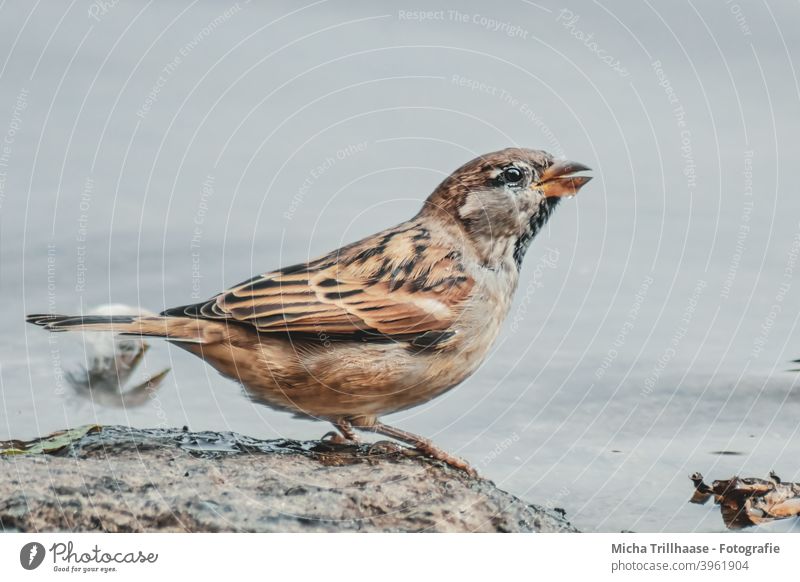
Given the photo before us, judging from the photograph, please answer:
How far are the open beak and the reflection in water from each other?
11.5ft

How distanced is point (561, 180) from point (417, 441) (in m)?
2.48

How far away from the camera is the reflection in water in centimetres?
865

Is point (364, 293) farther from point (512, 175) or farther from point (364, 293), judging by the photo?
point (512, 175)

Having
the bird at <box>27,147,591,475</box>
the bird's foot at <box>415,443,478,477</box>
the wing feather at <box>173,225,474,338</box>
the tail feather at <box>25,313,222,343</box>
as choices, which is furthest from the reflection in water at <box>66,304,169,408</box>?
the bird's foot at <box>415,443,478,477</box>

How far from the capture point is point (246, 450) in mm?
8406

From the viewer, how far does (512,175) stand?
895 centimetres

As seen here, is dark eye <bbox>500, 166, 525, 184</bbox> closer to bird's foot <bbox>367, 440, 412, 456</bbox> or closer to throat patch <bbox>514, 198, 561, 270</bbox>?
throat patch <bbox>514, 198, 561, 270</bbox>

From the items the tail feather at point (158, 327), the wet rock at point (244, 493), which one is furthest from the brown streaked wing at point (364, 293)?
the wet rock at point (244, 493)

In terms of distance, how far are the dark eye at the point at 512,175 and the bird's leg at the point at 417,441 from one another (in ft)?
7.45

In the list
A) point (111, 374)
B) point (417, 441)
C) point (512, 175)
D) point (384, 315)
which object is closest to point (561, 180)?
point (512, 175)

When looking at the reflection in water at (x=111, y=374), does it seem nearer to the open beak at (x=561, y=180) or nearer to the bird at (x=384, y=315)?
the bird at (x=384, y=315)

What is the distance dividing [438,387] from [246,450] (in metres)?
1.60
